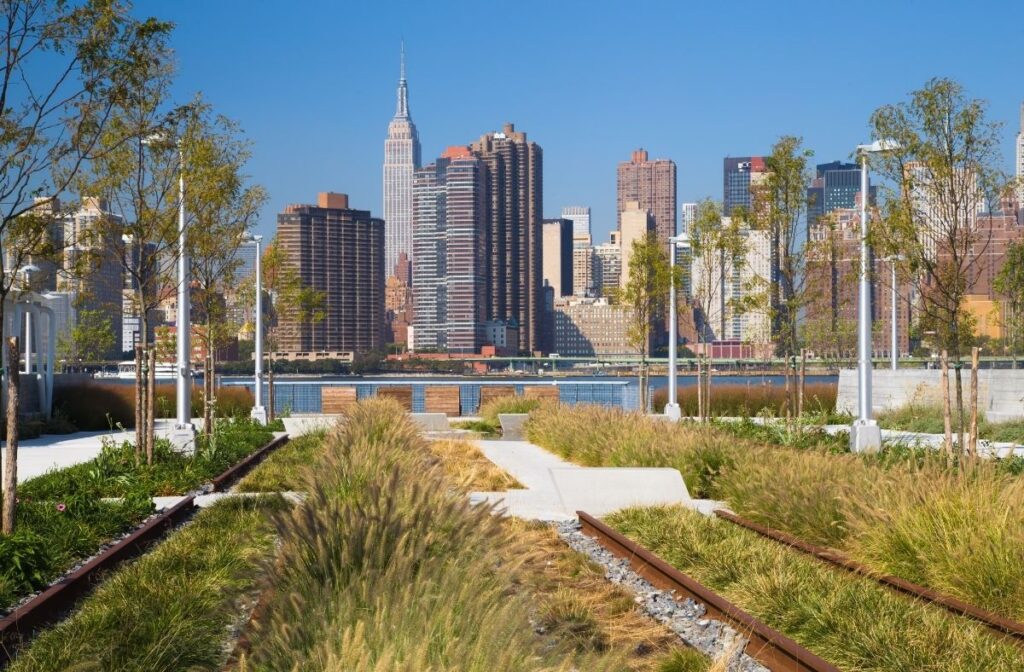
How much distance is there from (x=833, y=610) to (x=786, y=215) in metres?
20.7

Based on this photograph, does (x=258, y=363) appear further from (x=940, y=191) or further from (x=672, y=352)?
(x=940, y=191)

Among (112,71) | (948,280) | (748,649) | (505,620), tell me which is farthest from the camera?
(948,280)

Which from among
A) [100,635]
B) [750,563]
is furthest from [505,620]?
[750,563]

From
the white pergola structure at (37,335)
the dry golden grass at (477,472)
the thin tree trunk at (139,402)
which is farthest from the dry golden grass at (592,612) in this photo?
the white pergola structure at (37,335)

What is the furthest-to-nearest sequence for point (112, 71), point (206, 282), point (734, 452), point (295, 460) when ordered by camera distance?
point (206, 282) → point (295, 460) → point (734, 452) → point (112, 71)

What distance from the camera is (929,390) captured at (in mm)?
31891

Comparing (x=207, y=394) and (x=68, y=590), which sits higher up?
(x=207, y=394)

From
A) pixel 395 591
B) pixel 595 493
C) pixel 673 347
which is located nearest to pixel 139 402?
pixel 595 493

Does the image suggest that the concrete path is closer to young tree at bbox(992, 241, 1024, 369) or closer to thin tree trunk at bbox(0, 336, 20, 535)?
thin tree trunk at bbox(0, 336, 20, 535)

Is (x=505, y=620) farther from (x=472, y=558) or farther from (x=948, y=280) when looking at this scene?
(x=948, y=280)

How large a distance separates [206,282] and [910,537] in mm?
21430

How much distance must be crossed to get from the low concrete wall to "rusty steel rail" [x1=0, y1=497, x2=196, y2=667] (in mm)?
18345

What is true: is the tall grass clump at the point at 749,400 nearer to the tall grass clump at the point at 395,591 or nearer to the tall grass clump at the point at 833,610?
the tall grass clump at the point at 833,610

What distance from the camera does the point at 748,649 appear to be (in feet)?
24.0
